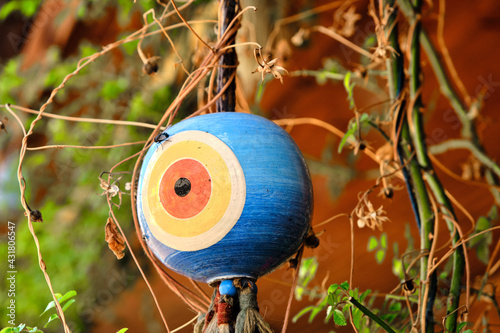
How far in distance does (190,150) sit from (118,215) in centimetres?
109

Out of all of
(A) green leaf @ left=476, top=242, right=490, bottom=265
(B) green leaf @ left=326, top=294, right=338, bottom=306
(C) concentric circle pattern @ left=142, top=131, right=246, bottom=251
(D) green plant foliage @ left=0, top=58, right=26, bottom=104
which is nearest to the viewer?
(C) concentric circle pattern @ left=142, top=131, right=246, bottom=251

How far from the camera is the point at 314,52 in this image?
5.93ft

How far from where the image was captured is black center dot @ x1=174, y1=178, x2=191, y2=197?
2.07ft

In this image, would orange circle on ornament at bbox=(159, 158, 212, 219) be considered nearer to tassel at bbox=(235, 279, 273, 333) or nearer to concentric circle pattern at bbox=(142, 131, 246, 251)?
concentric circle pattern at bbox=(142, 131, 246, 251)

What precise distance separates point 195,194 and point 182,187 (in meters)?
0.02

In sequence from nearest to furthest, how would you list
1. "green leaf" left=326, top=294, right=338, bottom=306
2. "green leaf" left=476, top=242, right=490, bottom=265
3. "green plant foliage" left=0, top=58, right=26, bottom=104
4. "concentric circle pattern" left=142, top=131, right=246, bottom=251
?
1. "concentric circle pattern" left=142, top=131, right=246, bottom=251
2. "green leaf" left=326, top=294, right=338, bottom=306
3. "green leaf" left=476, top=242, right=490, bottom=265
4. "green plant foliage" left=0, top=58, right=26, bottom=104

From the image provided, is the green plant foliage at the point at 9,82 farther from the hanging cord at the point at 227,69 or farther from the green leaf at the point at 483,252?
the green leaf at the point at 483,252

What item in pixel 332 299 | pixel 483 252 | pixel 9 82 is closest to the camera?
pixel 332 299

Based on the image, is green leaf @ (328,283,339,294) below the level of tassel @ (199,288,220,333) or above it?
below

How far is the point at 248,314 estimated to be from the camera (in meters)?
0.64

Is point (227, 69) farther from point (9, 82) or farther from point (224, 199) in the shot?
point (9, 82)

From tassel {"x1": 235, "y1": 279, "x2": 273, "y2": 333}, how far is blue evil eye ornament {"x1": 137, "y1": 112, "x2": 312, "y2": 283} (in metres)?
0.02

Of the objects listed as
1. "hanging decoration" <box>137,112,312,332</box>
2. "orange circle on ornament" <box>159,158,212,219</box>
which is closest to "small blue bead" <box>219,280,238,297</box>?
"hanging decoration" <box>137,112,312,332</box>

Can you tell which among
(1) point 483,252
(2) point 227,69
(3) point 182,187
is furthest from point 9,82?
(1) point 483,252
